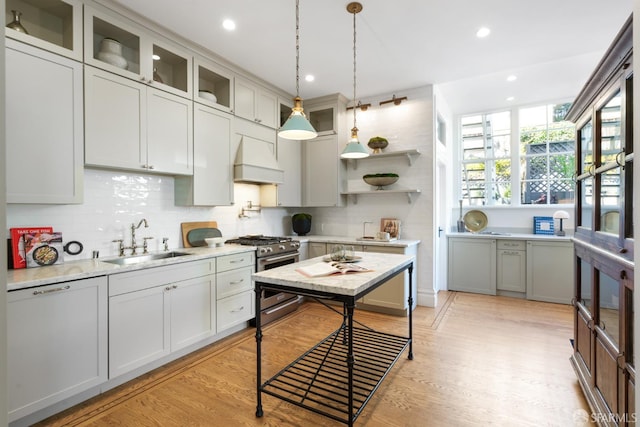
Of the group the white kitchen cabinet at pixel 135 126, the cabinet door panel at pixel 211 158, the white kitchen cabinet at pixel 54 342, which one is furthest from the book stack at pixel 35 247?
the cabinet door panel at pixel 211 158

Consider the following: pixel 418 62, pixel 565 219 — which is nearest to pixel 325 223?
pixel 418 62

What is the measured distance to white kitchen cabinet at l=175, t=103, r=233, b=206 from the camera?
3191 millimetres

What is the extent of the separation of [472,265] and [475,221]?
847 millimetres

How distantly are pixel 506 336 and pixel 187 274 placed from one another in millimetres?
3228

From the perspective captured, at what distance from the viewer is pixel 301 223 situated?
15.5 feet

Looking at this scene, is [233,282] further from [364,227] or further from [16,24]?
[16,24]

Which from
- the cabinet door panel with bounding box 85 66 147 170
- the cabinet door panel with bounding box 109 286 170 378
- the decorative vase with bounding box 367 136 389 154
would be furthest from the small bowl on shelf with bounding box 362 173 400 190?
the cabinet door panel with bounding box 109 286 170 378

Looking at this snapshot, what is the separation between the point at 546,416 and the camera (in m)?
1.94

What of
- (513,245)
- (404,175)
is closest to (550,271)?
(513,245)

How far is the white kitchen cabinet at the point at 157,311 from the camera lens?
2.24 meters

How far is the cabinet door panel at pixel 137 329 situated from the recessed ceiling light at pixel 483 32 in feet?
11.9

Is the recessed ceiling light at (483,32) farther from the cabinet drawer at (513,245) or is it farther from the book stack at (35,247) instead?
the book stack at (35,247)

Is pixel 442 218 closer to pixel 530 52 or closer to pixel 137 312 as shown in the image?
pixel 530 52

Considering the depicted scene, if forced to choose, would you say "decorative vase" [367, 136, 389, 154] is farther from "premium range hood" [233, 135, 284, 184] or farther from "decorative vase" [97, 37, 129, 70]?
"decorative vase" [97, 37, 129, 70]
